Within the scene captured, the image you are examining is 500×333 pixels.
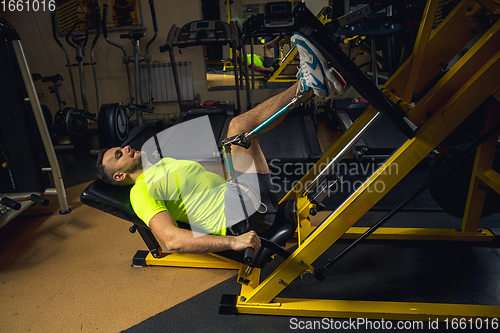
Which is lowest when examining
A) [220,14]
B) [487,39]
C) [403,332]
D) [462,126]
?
[403,332]

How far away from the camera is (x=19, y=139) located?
89.3 inches

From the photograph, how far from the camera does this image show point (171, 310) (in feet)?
4.97

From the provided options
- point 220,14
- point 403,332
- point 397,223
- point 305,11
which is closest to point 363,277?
point 403,332

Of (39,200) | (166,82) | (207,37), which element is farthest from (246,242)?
(166,82)

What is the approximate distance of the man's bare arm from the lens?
49.4 inches

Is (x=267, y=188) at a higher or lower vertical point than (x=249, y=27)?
lower

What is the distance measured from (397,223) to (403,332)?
92cm

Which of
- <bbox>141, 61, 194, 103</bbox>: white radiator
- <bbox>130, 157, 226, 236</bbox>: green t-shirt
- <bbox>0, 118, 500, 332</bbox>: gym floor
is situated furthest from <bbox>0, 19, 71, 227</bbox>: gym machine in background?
<bbox>141, 61, 194, 103</bbox>: white radiator

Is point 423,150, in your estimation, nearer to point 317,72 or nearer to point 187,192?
point 317,72

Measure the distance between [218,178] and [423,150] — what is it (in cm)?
98

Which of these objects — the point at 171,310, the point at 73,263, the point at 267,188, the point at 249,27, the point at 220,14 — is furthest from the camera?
the point at 220,14

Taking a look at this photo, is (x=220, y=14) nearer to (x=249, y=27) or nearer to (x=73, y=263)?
(x=249, y=27)

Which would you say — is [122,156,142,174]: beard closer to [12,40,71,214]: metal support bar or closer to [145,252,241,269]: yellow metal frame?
[145,252,241,269]: yellow metal frame

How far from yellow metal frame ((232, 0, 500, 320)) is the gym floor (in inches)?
4.7
